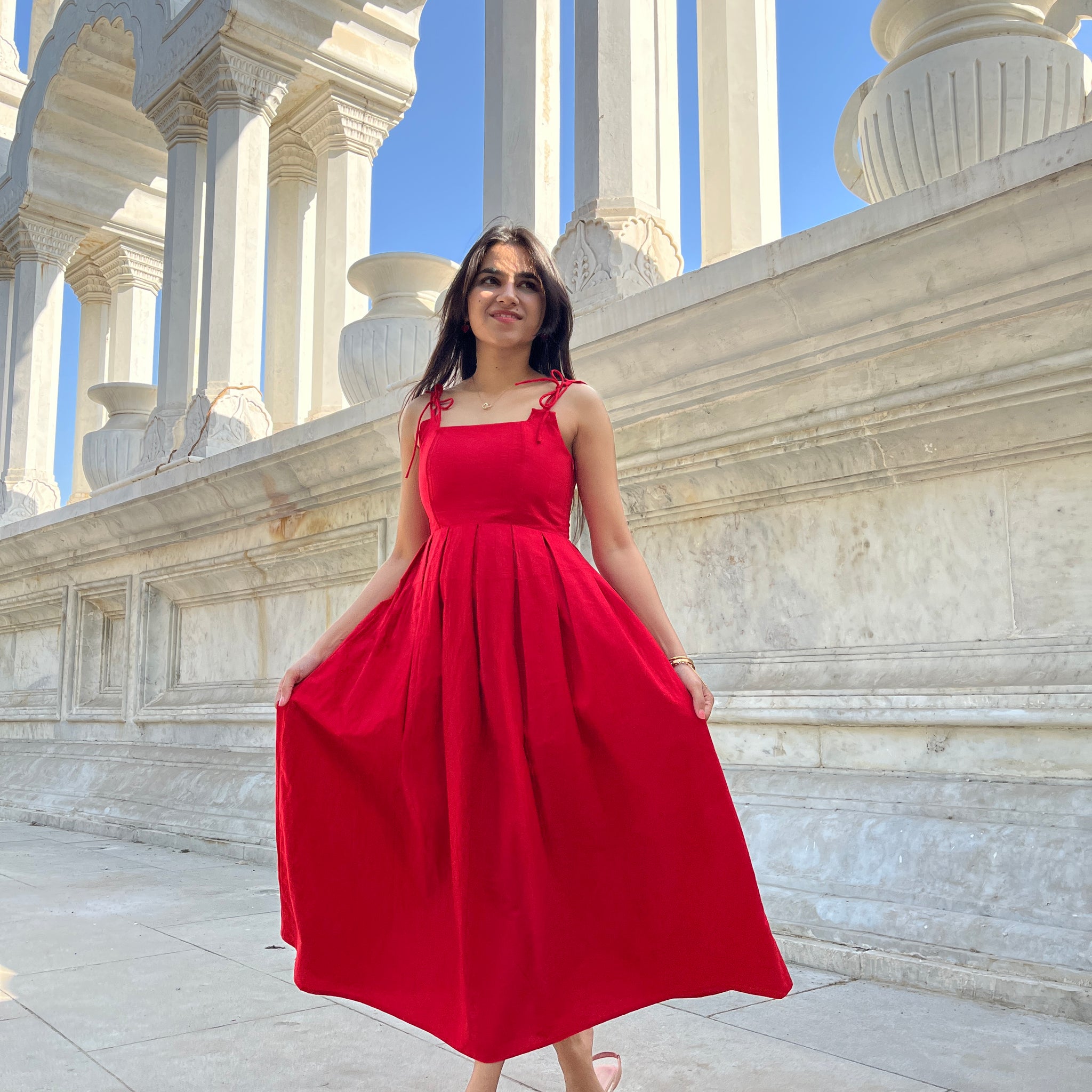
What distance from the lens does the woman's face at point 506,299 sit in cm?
212

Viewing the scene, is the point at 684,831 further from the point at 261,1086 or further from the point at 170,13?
the point at 170,13

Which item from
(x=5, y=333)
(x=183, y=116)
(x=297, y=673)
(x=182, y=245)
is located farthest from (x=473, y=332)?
(x=5, y=333)

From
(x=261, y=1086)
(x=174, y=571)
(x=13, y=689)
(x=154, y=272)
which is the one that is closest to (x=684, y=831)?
(x=261, y=1086)

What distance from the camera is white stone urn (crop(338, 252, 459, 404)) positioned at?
645cm

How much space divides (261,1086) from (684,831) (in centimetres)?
100

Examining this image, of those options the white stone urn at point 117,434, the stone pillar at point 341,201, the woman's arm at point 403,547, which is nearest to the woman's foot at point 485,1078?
the woman's arm at point 403,547

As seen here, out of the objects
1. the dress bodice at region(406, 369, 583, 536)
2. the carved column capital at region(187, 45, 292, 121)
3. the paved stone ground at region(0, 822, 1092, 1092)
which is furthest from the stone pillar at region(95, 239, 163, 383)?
the dress bodice at region(406, 369, 583, 536)

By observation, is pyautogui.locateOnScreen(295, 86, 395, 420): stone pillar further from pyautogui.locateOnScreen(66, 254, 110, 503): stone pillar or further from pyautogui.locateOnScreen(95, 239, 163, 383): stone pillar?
pyautogui.locateOnScreen(66, 254, 110, 503): stone pillar

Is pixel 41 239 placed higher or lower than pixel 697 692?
higher

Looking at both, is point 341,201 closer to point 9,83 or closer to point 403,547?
point 9,83

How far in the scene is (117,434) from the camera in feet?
31.6

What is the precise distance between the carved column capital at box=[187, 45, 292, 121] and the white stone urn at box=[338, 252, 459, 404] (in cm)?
222

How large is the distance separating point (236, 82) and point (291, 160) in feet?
9.18

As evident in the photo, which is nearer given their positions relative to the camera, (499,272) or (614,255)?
(499,272)
